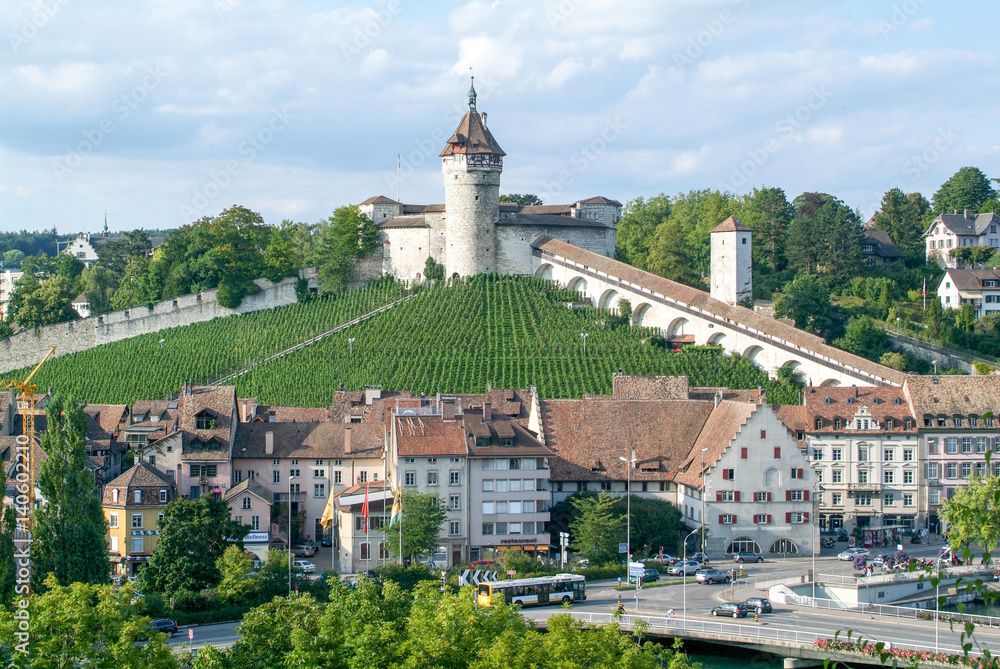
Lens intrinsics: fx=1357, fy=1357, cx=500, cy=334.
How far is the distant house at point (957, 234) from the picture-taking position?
119m

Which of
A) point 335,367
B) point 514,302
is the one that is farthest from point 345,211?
point 335,367

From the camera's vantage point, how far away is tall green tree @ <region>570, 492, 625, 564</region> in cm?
5700

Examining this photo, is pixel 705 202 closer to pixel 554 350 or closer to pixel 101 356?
pixel 554 350

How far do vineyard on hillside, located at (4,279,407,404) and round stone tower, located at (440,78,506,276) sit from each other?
571 centimetres

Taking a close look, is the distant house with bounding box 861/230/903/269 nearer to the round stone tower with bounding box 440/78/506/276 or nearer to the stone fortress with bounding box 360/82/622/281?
the stone fortress with bounding box 360/82/622/281

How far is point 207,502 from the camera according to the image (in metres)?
53.7

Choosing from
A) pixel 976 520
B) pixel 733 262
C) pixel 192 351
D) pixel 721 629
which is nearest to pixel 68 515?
pixel 721 629

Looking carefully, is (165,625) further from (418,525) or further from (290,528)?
(290,528)

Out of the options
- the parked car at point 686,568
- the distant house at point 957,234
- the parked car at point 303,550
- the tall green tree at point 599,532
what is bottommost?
the parked car at point 686,568

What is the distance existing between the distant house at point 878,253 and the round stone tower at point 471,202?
107 feet

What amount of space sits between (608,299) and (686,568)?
166 feet

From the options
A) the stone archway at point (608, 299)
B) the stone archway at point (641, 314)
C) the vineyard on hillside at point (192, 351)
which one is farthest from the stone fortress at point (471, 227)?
the stone archway at point (641, 314)

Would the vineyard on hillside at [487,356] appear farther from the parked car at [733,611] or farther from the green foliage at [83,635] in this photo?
the green foliage at [83,635]

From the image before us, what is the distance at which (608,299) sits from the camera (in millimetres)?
104750
